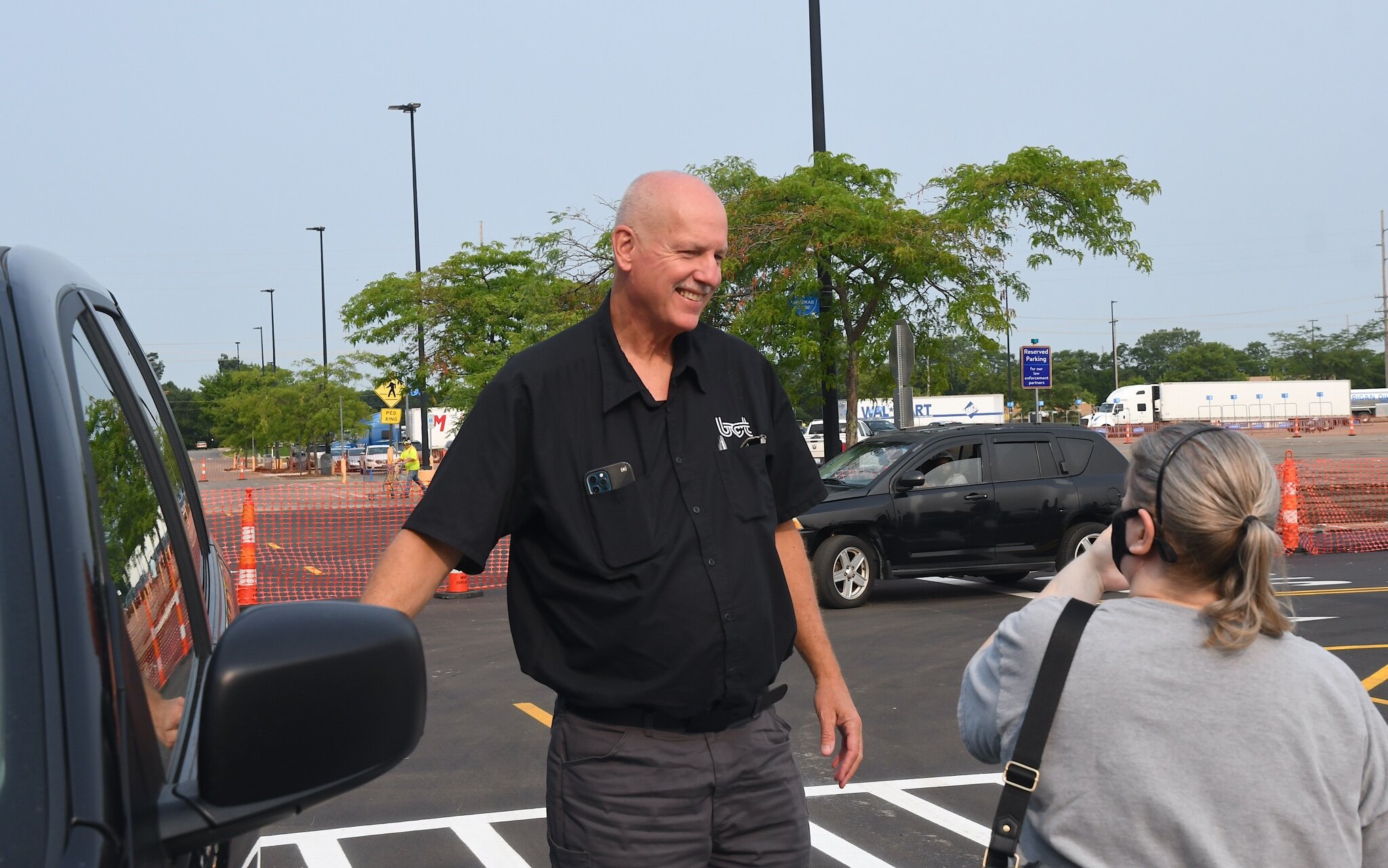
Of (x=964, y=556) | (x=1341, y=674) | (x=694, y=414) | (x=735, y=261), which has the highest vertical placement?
(x=735, y=261)

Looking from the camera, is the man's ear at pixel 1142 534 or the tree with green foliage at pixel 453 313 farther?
the tree with green foliage at pixel 453 313

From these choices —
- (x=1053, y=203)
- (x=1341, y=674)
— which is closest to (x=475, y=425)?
(x=1341, y=674)

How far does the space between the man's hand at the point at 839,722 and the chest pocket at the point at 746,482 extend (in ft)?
1.57

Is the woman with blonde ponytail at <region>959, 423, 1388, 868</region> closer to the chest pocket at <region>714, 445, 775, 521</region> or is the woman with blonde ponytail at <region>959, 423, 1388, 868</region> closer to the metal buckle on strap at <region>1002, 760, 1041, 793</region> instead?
the metal buckle on strap at <region>1002, 760, 1041, 793</region>

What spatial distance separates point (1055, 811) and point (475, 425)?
1.41 metres

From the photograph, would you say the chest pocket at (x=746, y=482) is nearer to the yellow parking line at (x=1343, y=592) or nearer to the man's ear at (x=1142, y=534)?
the man's ear at (x=1142, y=534)

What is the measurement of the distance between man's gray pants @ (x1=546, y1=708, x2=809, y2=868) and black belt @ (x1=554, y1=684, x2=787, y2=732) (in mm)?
13

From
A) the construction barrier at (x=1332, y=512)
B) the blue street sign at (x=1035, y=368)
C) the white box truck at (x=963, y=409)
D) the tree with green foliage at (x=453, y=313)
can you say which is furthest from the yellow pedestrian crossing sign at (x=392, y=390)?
the white box truck at (x=963, y=409)

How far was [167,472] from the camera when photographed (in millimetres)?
2719

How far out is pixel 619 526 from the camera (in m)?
2.88

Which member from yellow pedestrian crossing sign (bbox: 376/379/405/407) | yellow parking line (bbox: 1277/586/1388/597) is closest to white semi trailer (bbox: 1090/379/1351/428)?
yellow pedestrian crossing sign (bbox: 376/379/405/407)

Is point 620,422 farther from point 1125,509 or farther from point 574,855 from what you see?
point 1125,509

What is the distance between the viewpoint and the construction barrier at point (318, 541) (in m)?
15.7

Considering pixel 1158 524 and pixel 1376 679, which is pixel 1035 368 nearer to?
pixel 1376 679
